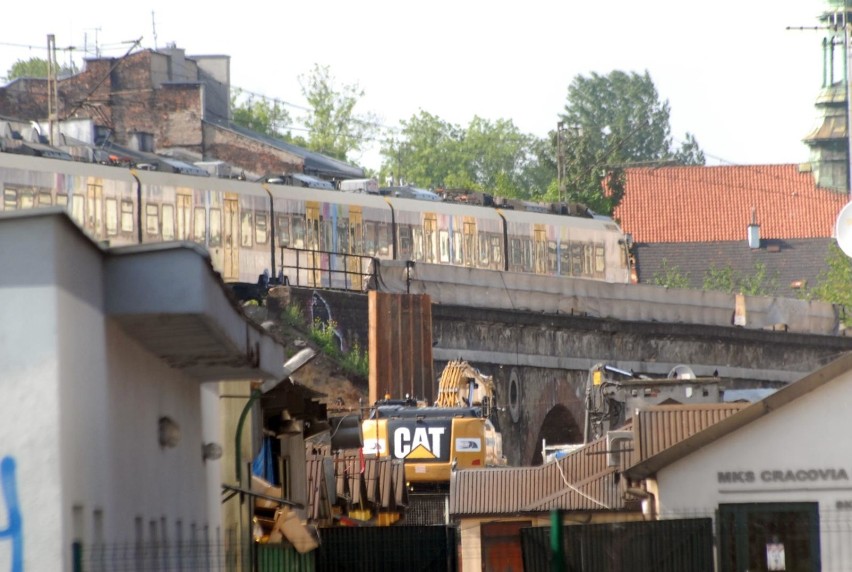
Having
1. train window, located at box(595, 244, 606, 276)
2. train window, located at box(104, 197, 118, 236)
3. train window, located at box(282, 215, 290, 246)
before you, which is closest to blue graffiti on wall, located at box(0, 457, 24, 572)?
train window, located at box(104, 197, 118, 236)

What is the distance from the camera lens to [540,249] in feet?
211

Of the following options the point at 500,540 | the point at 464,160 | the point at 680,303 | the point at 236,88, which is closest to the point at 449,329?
the point at 680,303

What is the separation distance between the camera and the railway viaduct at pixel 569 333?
53938 mm

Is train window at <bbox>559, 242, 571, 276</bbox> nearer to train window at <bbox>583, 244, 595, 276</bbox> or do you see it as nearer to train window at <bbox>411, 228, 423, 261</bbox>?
train window at <bbox>583, 244, 595, 276</bbox>

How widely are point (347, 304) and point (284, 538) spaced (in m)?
35.5

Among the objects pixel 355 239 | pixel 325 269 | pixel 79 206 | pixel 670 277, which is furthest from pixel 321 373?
pixel 670 277

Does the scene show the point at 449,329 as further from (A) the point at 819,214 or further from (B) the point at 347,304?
(A) the point at 819,214

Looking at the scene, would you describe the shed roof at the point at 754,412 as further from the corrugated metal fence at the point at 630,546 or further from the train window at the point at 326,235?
the train window at the point at 326,235

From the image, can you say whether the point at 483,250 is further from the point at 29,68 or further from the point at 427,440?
the point at 29,68

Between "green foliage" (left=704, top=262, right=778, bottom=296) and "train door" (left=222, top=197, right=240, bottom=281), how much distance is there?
38423 millimetres

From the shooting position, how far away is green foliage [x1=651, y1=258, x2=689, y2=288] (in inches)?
3457

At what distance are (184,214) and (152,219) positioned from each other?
→ 936 mm

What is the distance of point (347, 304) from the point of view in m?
50.8

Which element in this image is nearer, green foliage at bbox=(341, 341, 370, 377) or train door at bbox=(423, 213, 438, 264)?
green foliage at bbox=(341, 341, 370, 377)
